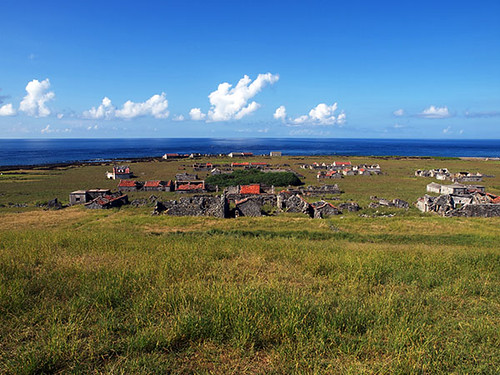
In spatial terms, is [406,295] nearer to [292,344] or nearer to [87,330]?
[292,344]

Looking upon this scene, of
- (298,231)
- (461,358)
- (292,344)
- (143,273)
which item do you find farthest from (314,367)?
(298,231)

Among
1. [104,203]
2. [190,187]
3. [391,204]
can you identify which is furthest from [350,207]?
[104,203]

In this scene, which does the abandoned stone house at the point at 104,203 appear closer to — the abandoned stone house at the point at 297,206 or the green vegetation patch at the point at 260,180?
the green vegetation patch at the point at 260,180

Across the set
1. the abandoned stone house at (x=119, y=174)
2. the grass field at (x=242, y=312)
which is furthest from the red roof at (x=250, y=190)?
the abandoned stone house at (x=119, y=174)

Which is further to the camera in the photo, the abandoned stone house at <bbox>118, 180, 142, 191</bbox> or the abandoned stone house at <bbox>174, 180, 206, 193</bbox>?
the abandoned stone house at <bbox>118, 180, 142, 191</bbox>

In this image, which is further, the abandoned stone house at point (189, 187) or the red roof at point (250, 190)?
the abandoned stone house at point (189, 187)

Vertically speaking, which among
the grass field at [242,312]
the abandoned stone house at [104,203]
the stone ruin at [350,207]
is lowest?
the stone ruin at [350,207]

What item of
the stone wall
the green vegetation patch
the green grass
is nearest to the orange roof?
the green vegetation patch

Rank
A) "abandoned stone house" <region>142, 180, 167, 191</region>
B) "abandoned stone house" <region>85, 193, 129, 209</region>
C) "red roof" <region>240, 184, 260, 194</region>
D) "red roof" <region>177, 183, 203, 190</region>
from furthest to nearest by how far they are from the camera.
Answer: "abandoned stone house" <region>142, 180, 167, 191</region> → "red roof" <region>177, 183, 203, 190</region> → "red roof" <region>240, 184, 260, 194</region> → "abandoned stone house" <region>85, 193, 129, 209</region>

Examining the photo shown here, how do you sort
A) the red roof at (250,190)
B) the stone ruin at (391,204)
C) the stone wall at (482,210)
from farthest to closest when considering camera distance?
the red roof at (250,190), the stone ruin at (391,204), the stone wall at (482,210)

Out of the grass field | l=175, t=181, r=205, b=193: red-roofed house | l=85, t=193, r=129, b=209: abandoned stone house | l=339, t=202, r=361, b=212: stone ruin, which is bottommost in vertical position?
l=339, t=202, r=361, b=212: stone ruin

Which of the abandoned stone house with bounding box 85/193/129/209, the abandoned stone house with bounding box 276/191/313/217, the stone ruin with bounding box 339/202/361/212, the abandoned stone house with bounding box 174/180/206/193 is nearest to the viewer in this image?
the abandoned stone house with bounding box 276/191/313/217

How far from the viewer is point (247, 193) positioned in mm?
41688

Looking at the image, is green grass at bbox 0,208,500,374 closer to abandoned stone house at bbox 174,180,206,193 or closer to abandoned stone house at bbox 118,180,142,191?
abandoned stone house at bbox 174,180,206,193
